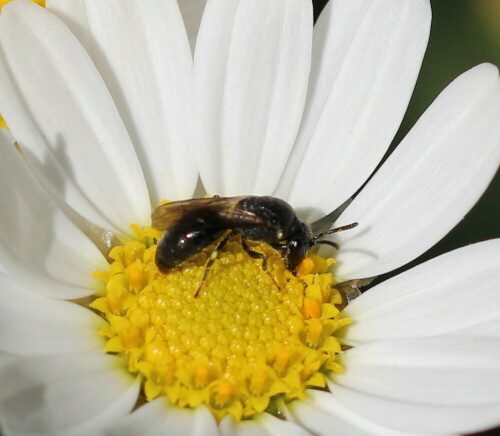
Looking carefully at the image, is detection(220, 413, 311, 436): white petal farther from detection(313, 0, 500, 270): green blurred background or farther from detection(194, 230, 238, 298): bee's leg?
detection(313, 0, 500, 270): green blurred background

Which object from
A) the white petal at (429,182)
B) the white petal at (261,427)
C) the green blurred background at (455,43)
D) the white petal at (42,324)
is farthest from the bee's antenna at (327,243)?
the green blurred background at (455,43)

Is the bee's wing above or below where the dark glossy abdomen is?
above

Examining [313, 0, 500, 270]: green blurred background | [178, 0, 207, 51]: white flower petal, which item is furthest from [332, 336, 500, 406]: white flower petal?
[313, 0, 500, 270]: green blurred background

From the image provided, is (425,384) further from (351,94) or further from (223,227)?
(351,94)

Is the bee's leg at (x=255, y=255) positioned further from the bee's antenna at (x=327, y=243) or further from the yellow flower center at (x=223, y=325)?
the bee's antenna at (x=327, y=243)

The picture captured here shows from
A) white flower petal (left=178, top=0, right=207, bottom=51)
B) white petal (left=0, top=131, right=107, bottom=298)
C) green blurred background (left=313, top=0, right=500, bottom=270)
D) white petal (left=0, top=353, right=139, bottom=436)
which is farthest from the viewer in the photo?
green blurred background (left=313, top=0, right=500, bottom=270)

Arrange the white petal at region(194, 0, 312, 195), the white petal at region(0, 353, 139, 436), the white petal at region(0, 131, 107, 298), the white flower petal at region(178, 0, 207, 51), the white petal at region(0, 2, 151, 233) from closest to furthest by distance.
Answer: the white petal at region(0, 353, 139, 436), the white petal at region(0, 131, 107, 298), the white petal at region(0, 2, 151, 233), the white petal at region(194, 0, 312, 195), the white flower petal at region(178, 0, 207, 51)

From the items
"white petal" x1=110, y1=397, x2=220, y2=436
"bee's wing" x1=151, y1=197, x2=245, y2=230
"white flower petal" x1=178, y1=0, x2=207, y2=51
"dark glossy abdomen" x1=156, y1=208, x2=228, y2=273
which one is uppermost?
"white flower petal" x1=178, y1=0, x2=207, y2=51
